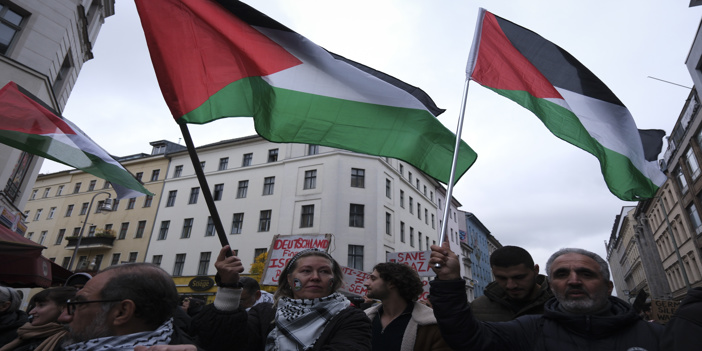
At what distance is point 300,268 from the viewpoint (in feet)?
8.96

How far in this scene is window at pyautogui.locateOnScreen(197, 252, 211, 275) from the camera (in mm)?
29250

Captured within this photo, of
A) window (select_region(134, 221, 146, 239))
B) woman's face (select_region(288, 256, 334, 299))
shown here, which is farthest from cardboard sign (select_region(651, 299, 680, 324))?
window (select_region(134, 221, 146, 239))

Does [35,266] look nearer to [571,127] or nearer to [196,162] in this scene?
[196,162]

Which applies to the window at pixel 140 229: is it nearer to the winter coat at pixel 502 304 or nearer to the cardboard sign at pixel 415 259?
the cardboard sign at pixel 415 259

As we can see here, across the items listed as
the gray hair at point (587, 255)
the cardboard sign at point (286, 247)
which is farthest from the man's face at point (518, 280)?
the cardboard sign at point (286, 247)

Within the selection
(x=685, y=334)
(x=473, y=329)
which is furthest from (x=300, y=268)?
(x=685, y=334)

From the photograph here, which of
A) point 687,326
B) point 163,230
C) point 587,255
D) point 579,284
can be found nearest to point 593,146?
point 587,255

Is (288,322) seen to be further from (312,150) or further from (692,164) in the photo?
(692,164)

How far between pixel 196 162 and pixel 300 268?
1019 mm

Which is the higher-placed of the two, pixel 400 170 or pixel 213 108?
pixel 400 170

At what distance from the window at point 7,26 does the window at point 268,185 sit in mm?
19692

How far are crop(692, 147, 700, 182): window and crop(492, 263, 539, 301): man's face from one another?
3497 cm

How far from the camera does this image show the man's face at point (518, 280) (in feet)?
10.2

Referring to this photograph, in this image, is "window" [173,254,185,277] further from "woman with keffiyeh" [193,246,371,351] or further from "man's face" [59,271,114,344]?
"man's face" [59,271,114,344]
